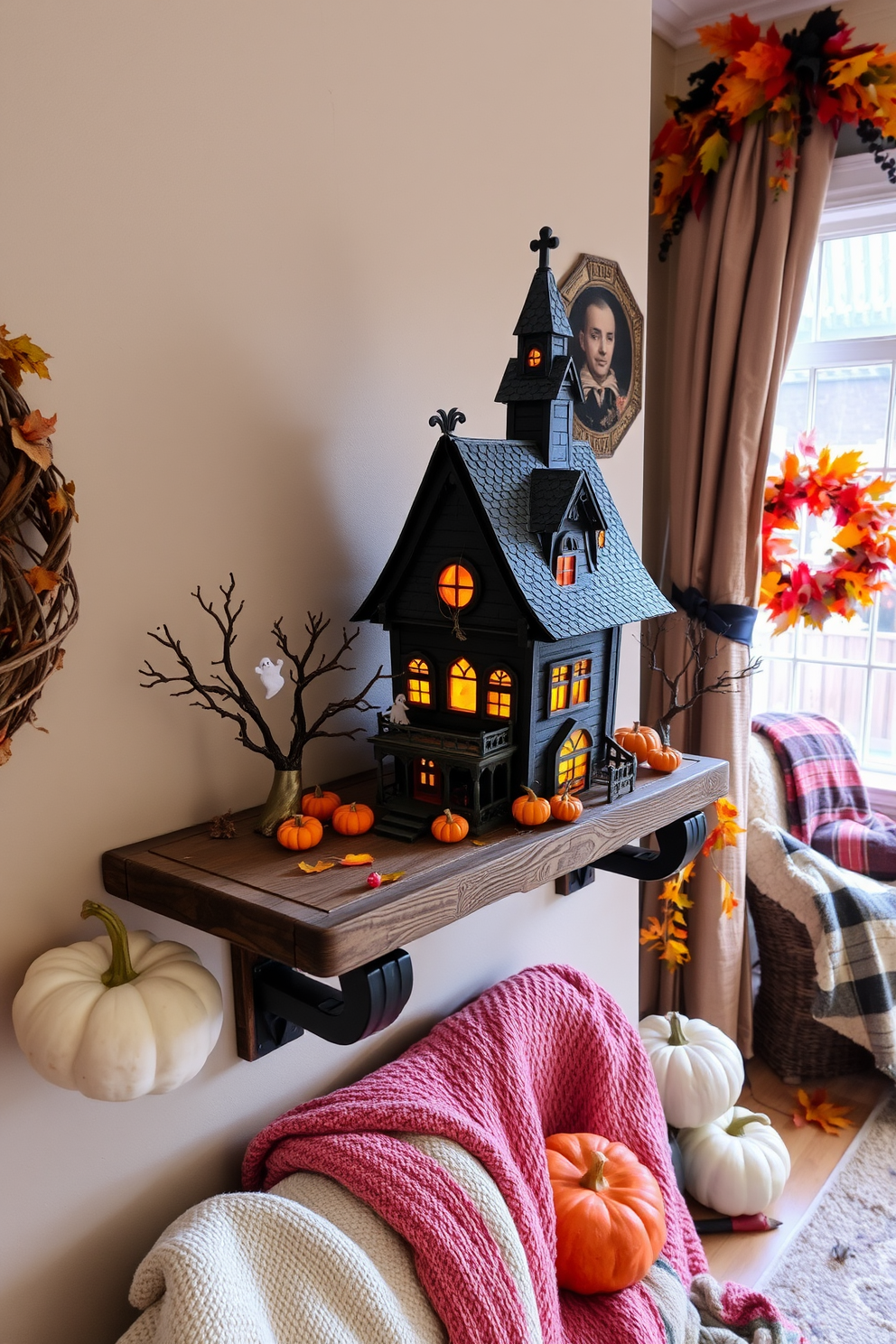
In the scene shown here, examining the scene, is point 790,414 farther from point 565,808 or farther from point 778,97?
point 565,808

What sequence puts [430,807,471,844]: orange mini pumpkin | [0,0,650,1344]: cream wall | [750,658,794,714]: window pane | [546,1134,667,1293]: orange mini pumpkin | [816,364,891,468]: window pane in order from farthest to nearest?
[750,658,794,714]: window pane
[816,364,891,468]: window pane
[546,1134,667,1293]: orange mini pumpkin
[430,807,471,844]: orange mini pumpkin
[0,0,650,1344]: cream wall

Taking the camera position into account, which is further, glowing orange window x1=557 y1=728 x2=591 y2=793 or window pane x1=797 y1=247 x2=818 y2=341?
window pane x1=797 y1=247 x2=818 y2=341

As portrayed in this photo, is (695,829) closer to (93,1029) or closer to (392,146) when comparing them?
(93,1029)

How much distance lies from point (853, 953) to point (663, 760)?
126 cm

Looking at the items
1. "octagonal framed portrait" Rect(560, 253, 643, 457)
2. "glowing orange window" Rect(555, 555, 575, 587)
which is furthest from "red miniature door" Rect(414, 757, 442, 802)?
"octagonal framed portrait" Rect(560, 253, 643, 457)

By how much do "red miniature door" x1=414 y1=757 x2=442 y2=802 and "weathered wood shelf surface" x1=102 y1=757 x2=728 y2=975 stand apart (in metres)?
0.06

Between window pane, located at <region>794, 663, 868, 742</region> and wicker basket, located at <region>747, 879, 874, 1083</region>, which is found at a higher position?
window pane, located at <region>794, 663, 868, 742</region>

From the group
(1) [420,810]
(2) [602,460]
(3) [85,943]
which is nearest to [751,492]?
(2) [602,460]

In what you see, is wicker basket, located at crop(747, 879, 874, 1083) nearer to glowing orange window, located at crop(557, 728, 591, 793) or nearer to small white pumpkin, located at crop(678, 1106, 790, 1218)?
small white pumpkin, located at crop(678, 1106, 790, 1218)

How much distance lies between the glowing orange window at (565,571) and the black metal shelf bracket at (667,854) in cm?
35

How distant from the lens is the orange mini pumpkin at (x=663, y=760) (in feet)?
3.94

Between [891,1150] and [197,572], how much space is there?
196cm

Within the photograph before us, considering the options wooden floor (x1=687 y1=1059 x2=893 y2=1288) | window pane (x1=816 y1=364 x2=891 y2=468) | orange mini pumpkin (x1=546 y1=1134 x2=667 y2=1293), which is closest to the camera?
orange mini pumpkin (x1=546 y1=1134 x2=667 y2=1293)

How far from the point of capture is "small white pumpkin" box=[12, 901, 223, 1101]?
0.78 meters
